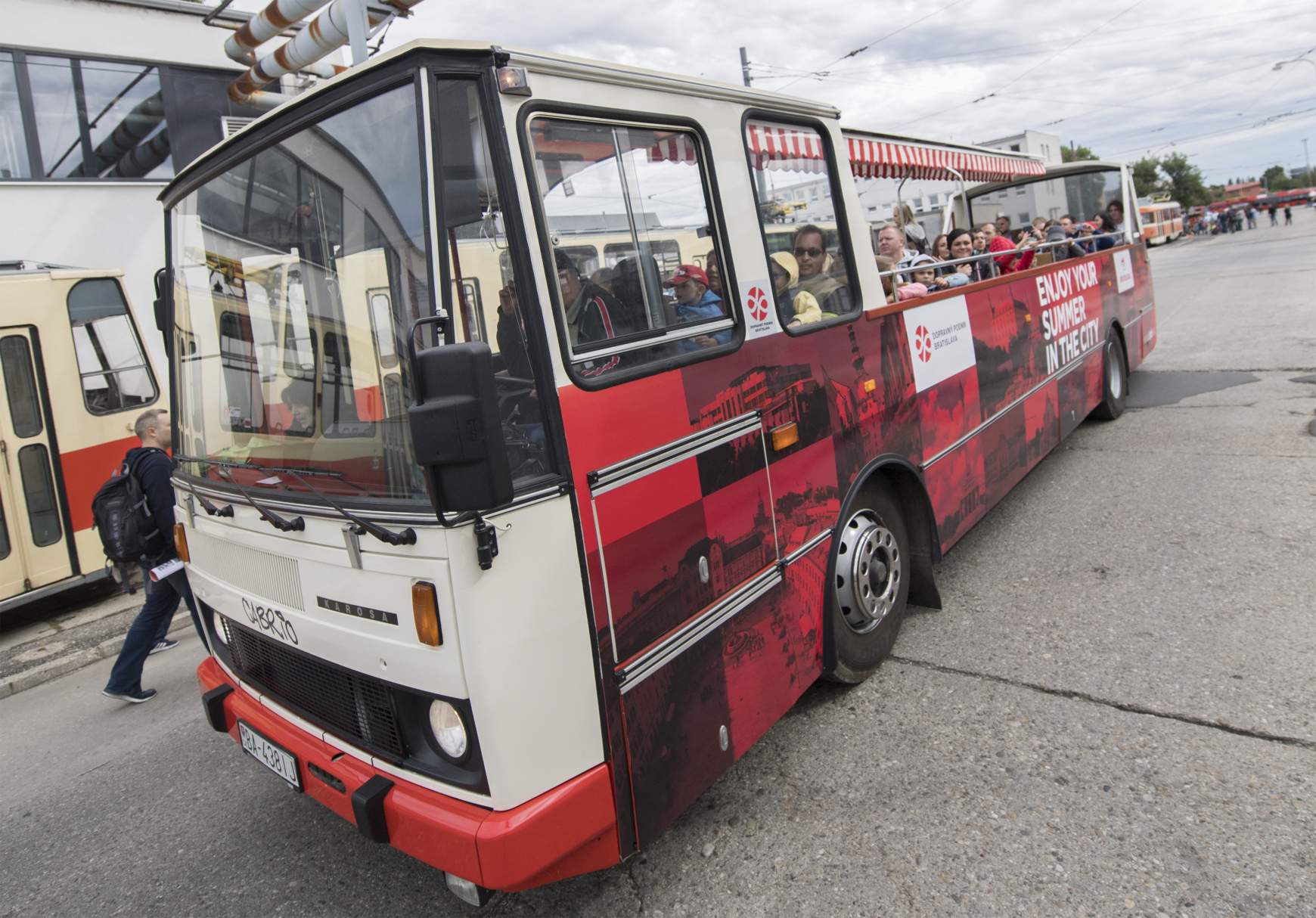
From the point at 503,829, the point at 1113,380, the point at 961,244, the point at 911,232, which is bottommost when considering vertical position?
the point at 503,829

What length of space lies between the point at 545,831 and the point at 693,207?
207 centimetres

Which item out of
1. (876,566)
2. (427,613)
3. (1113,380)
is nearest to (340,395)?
(427,613)

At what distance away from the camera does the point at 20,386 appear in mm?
7363

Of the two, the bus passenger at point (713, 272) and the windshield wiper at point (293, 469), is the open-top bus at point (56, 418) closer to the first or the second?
the windshield wiper at point (293, 469)

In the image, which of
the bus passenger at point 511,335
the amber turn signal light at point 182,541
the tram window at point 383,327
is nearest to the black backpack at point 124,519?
the amber turn signal light at point 182,541

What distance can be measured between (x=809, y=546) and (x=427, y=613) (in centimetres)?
172

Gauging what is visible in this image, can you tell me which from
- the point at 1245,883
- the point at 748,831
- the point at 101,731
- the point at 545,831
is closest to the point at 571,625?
the point at 545,831

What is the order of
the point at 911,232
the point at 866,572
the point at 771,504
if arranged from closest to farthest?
the point at 771,504 → the point at 866,572 → the point at 911,232

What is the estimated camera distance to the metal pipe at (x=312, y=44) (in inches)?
289

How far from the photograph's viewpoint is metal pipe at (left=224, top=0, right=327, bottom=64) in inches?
299

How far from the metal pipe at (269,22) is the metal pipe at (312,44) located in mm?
123

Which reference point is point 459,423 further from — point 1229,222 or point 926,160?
point 1229,222

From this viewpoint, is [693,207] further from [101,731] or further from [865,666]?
[101,731]

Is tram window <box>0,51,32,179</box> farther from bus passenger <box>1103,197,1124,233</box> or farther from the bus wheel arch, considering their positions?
bus passenger <box>1103,197,1124,233</box>
